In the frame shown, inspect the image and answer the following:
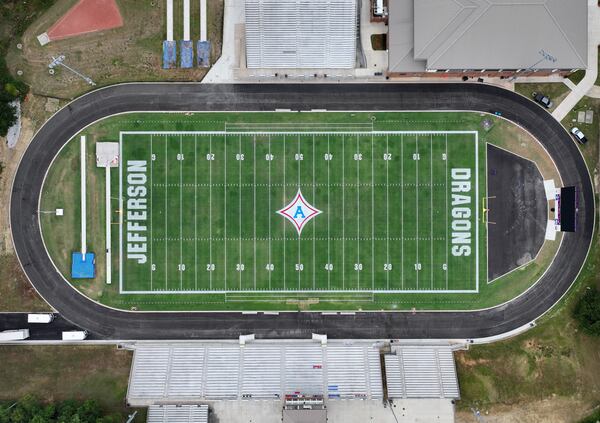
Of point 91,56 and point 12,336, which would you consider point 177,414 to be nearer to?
point 12,336

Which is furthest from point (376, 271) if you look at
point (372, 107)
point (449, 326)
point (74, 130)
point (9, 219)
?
point (9, 219)

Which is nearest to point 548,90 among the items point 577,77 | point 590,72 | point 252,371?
point 577,77

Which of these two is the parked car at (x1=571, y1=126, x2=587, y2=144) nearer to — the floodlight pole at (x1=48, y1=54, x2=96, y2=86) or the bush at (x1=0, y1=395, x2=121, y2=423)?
the floodlight pole at (x1=48, y1=54, x2=96, y2=86)

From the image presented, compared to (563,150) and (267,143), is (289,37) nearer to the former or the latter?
(267,143)

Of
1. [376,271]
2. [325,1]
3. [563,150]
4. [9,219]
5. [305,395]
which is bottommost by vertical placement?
[305,395]

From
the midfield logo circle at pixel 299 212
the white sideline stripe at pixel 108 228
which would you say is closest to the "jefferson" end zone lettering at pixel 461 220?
the midfield logo circle at pixel 299 212
